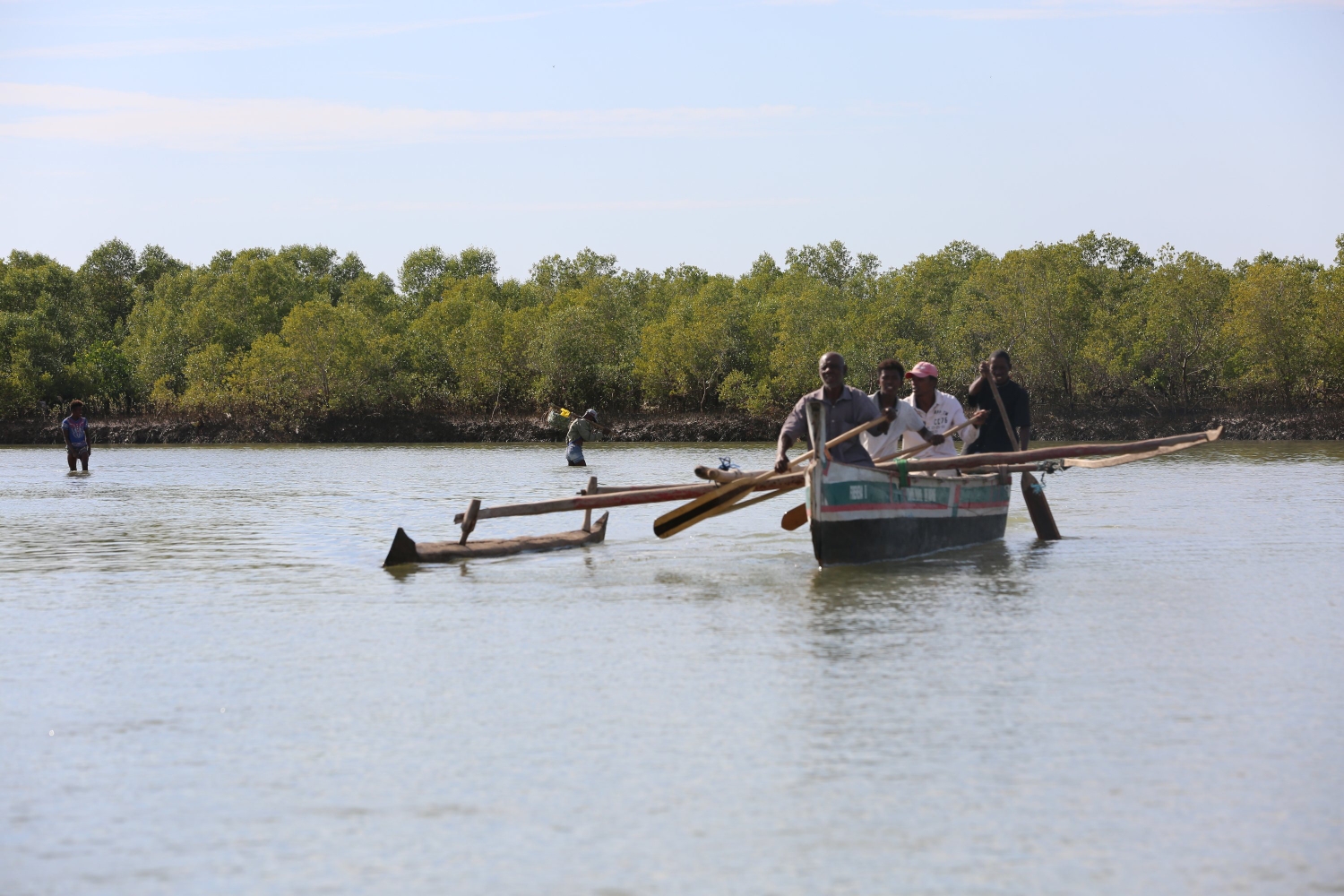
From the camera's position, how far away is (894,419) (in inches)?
582

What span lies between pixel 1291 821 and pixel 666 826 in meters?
2.74

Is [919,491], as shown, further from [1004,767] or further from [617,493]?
[1004,767]

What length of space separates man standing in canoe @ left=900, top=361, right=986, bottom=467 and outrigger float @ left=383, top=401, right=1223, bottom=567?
0.37m

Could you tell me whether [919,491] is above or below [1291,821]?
above

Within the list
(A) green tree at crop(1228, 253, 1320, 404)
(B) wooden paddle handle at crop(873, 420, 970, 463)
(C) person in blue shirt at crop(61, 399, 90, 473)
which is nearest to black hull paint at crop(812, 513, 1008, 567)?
(B) wooden paddle handle at crop(873, 420, 970, 463)

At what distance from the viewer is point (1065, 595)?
12.9m

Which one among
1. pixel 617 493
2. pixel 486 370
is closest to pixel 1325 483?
pixel 617 493

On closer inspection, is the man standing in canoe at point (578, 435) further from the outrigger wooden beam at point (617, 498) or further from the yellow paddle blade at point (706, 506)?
the yellow paddle blade at point (706, 506)

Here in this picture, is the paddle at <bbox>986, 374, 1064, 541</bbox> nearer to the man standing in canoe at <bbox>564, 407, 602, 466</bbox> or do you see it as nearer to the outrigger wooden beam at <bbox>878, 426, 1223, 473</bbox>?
the outrigger wooden beam at <bbox>878, 426, 1223, 473</bbox>

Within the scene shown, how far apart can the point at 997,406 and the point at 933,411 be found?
1.12 metres

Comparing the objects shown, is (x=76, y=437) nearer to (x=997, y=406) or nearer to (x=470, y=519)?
(x=470, y=519)

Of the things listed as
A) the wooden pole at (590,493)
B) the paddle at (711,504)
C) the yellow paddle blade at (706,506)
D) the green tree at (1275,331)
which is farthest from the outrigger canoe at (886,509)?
the green tree at (1275,331)

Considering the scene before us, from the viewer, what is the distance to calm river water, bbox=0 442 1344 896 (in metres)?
5.87

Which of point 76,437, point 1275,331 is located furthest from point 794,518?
point 1275,331
